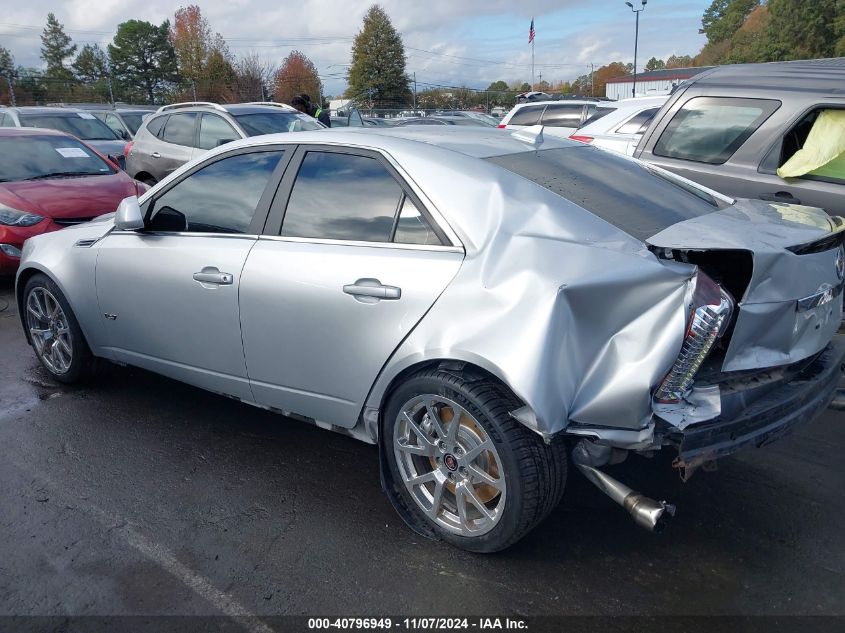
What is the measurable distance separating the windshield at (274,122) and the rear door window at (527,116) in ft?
11.4

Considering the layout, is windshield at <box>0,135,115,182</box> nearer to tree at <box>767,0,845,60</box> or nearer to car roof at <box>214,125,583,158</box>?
car roof at <box>214,125,583,158</box>

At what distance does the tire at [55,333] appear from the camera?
15.0 feet

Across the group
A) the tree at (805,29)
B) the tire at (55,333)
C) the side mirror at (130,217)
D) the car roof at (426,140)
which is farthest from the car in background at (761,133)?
the tree at (805,29)

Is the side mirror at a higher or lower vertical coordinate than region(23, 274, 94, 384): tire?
higher

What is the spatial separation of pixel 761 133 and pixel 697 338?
3.43 metres

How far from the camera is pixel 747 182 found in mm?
5176

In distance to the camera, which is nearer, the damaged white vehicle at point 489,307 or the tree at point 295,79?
the damaged white vehicle at point 489,307

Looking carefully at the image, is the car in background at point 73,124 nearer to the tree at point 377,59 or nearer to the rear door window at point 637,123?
the rear door window at point 637,123

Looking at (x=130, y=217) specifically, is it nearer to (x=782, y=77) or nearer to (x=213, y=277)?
(x=213, y=277)

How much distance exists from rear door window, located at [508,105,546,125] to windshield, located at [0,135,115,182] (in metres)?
6.87

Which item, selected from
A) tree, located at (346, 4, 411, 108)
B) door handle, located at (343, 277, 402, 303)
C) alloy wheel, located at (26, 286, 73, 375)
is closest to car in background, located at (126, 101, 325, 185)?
alloy wheel, located at (26, 286, 73, 375)

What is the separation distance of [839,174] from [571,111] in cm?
823

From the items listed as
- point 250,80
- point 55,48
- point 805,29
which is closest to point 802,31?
point 805,29

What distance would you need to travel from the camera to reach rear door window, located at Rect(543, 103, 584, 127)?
12539 mm
